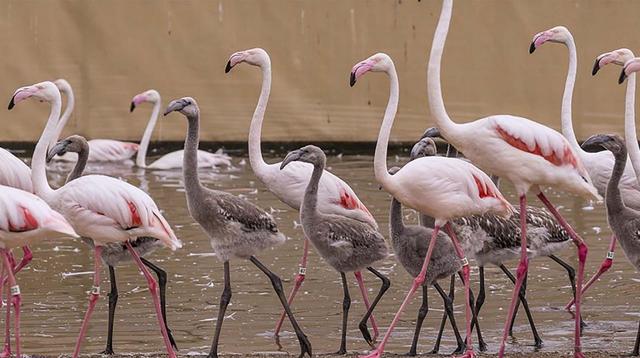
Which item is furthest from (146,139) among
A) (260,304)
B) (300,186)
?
(300,186)

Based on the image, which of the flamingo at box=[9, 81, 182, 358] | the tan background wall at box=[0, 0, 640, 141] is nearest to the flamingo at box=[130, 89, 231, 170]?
the tan background wall at box=[0, 0, 640, 141]

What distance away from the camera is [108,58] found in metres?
16.3

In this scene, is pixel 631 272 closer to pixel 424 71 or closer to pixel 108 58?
pixel 424 71

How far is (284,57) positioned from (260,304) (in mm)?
7761

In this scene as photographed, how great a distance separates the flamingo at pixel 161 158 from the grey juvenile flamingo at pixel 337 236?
23.9 ft

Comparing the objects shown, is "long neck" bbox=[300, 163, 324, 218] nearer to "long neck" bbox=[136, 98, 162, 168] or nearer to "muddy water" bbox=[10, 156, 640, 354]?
A: "muddy water" bbox=[10, 156, 640, 354]

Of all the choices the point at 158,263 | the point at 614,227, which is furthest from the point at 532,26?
the point at 614,227

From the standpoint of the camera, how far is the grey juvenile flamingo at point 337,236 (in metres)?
→ 7.65

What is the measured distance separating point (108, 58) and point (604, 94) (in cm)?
578

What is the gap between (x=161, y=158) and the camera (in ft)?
50.7

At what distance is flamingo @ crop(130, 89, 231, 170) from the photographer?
49.8 feet

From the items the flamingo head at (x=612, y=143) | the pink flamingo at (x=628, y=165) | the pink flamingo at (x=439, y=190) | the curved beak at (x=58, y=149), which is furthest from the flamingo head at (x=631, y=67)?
the curved beak at (x=58, y=149)

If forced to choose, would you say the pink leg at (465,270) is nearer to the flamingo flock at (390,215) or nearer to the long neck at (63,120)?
the flamingo flock at (390,215)

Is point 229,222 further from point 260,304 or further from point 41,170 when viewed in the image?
point 260,304
